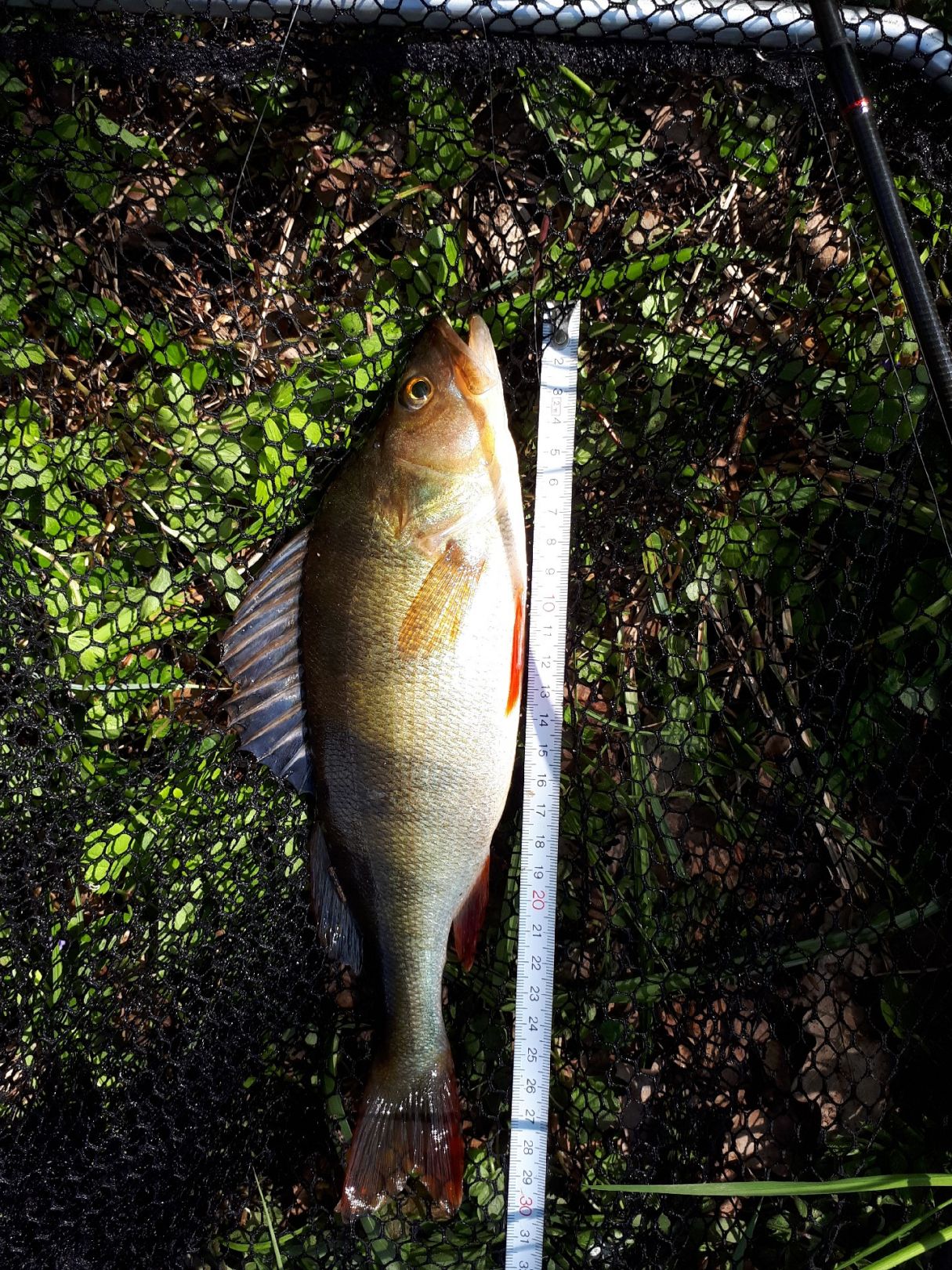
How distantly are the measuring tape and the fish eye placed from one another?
0.98 feet

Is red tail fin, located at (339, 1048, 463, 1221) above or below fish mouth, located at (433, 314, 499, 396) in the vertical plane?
below

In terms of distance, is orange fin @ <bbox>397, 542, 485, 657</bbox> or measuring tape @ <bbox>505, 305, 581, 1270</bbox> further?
measuring tape @ <bbox>505, 305, 581, 1270</bbox>

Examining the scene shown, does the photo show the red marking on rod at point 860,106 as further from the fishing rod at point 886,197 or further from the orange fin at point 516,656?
the orange fin at point 516,656

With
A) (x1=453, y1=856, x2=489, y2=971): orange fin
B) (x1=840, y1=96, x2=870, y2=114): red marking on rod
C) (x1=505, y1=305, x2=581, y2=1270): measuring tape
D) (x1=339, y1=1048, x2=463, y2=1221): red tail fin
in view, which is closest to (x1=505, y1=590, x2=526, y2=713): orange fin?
(x1=505, y1=305, x2=581, y2=1270): measuring tape

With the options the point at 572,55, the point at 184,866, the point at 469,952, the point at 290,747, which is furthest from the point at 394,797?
the point at 572,55

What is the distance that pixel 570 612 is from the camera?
195 centimetres

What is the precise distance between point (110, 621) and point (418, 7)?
1511 mm

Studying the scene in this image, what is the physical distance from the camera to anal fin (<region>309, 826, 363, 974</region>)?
1.85 metres

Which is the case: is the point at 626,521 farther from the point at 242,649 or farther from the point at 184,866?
the point at 184,866

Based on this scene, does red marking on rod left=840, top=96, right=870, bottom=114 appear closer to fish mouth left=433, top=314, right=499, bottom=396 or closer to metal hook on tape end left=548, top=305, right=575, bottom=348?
metal hook on tape end left=548, top=305, right=575, bottom=348

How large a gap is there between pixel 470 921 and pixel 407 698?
53cm

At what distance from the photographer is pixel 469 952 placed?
6.06 ft

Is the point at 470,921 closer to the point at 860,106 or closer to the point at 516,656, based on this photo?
the point at 516,656

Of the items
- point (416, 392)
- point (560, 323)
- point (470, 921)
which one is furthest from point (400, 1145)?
point (560, 323)
